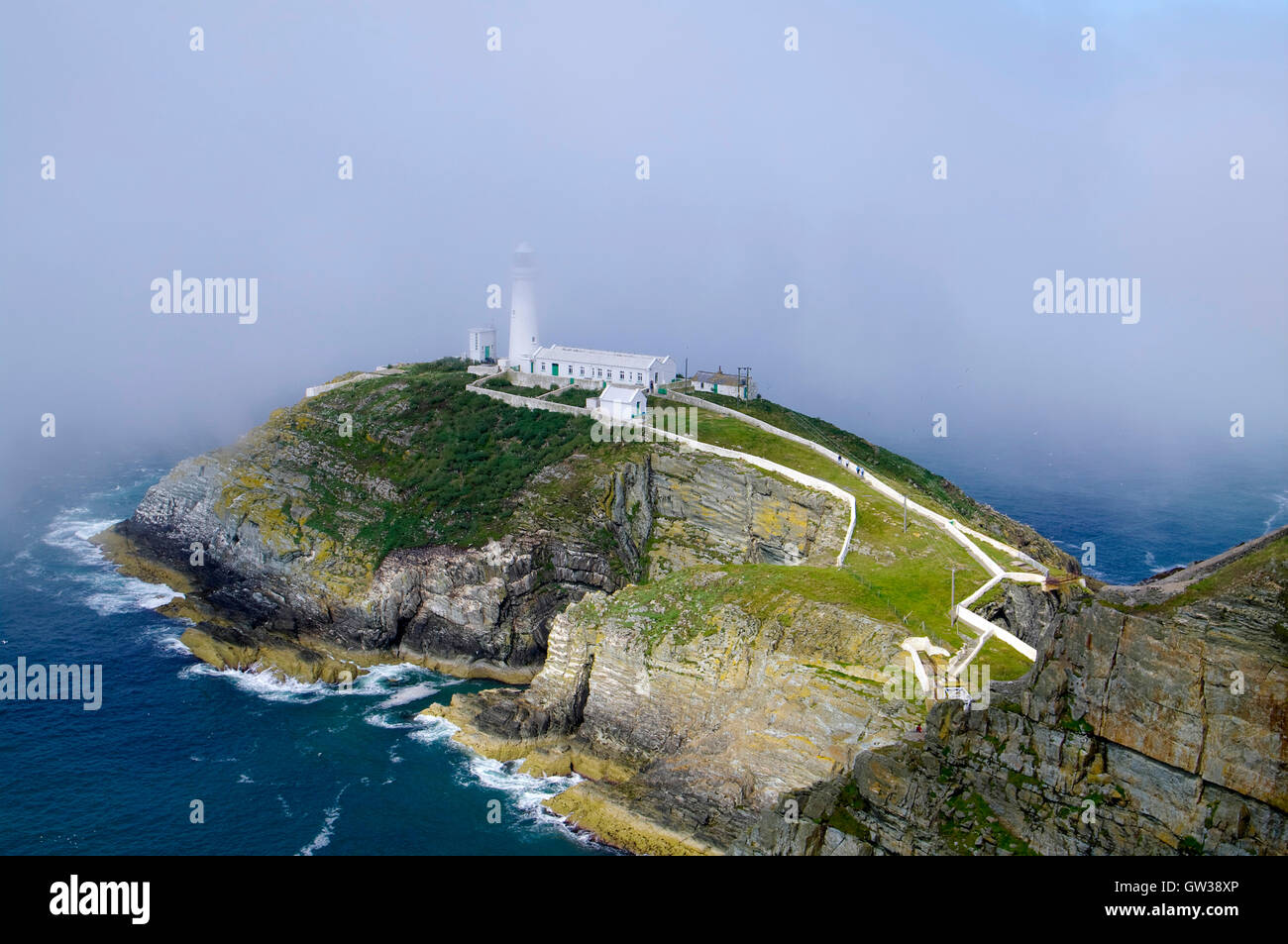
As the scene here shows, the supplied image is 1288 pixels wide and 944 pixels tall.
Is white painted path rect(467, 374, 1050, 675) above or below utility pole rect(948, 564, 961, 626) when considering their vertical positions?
above

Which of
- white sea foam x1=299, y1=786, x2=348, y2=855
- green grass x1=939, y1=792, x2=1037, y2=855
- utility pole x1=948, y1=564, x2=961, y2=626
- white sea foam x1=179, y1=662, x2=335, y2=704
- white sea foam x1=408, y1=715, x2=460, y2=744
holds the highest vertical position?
utility pole x1=948, y1=564, x2=961, y2=626

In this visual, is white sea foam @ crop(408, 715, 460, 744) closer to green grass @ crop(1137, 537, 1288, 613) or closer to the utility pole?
the utility pole

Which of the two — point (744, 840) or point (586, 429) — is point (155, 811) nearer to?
point (744, 840)

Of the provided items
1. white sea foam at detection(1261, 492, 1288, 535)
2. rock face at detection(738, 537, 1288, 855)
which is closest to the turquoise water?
rock face at detection(738, 537, 1288, 855)

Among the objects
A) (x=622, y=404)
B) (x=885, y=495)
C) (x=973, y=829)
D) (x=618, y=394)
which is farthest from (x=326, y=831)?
(x=618, y=394)

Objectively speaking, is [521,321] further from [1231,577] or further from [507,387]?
[1231,577]
